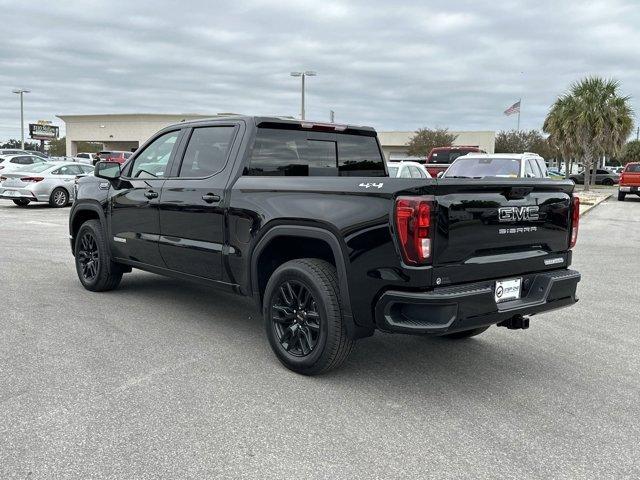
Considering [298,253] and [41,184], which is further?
[41,184]

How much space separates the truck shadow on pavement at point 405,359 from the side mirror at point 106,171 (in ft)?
4.75

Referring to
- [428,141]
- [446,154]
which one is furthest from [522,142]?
[446,154]

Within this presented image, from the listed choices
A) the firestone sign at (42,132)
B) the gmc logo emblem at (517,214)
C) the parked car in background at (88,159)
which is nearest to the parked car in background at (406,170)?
the gmc logo emblem at (517,214)

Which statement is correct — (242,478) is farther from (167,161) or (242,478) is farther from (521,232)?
(167,161)

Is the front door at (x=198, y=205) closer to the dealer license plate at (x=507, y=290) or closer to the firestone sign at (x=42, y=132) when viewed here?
the dealer license plate at (x=507, y=290)

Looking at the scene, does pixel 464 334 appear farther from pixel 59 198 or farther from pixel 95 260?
pixel 59 198

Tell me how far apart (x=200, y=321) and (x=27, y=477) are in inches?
117

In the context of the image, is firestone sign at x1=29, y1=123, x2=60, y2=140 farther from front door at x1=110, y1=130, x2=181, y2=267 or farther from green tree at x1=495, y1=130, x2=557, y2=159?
front door at x1=110, y1=130, x2=181, y2=267

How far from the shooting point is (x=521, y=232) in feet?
14.2

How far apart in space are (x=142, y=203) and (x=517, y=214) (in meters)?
3.61

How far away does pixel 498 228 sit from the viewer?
4.14 metres

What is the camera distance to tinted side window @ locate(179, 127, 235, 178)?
5.34 m

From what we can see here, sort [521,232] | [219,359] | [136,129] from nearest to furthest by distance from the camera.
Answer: [521,232]
[219,359]
[136,129]

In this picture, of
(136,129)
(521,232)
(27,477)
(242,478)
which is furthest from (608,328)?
(136,129)
